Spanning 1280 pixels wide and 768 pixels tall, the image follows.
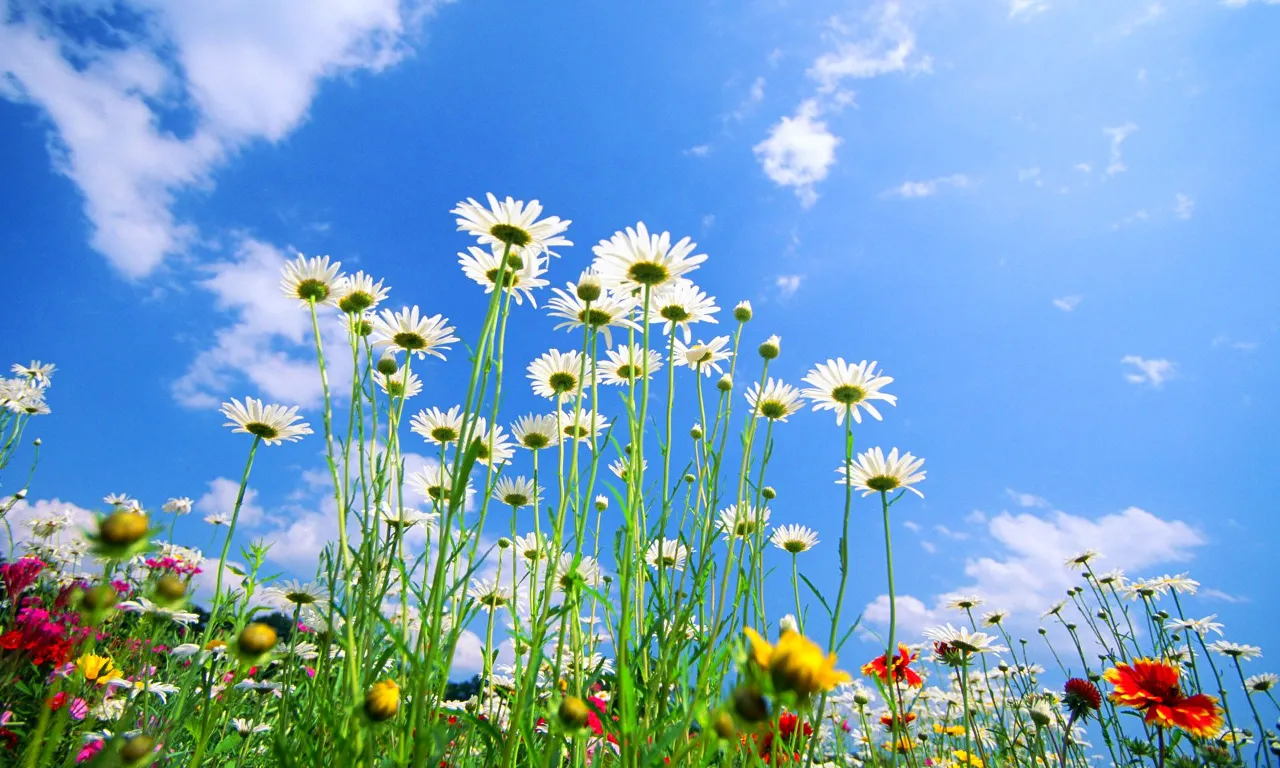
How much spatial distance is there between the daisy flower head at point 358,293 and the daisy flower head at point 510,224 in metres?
0.42

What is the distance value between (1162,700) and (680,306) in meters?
1.98

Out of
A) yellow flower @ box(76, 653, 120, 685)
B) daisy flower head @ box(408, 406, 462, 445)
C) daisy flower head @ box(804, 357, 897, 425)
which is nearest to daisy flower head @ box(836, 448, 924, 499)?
daisy flower head @ box(804, 357, 897, 425)

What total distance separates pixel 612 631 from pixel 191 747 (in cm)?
202

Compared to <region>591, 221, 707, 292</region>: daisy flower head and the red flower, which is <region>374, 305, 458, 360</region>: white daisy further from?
the red flower

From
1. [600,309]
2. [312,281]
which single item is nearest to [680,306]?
[600,309]

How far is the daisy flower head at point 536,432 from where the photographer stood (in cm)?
221

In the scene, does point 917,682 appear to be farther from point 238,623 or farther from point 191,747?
point 191,747

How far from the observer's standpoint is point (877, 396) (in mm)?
2074

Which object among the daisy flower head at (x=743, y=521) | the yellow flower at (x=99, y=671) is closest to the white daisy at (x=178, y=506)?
the yellow flower at (x=99, y=671)

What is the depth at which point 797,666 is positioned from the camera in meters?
0.66

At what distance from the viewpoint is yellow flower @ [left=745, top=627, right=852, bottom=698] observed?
0.66 m

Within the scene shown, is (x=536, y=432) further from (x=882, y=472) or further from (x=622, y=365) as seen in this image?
(x=882, y=472)

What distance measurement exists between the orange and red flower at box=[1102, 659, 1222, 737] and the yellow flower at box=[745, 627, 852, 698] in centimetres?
210


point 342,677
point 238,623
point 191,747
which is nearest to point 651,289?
point 342,677
